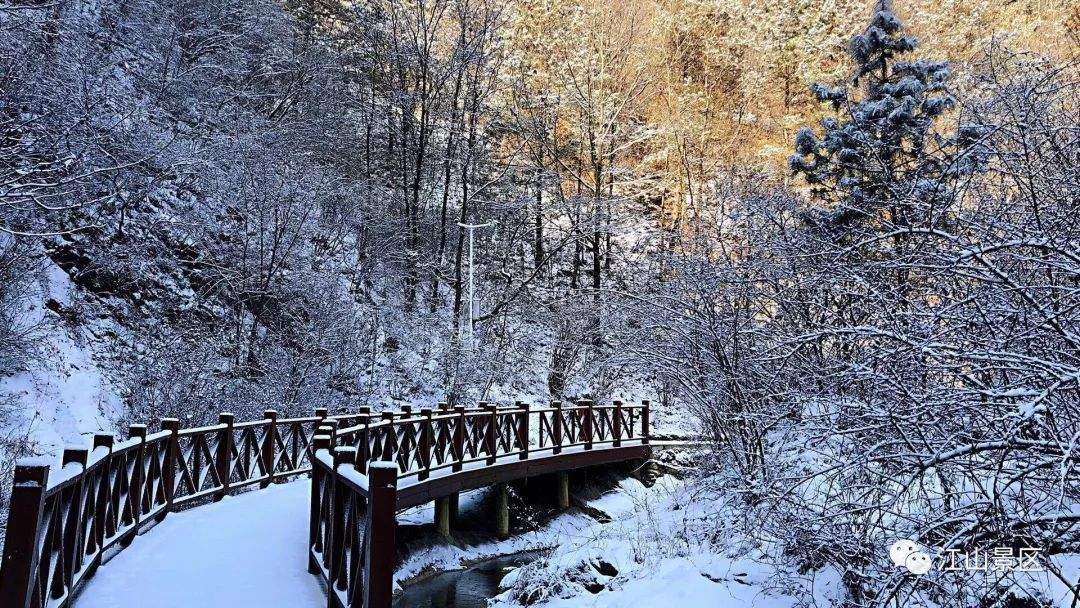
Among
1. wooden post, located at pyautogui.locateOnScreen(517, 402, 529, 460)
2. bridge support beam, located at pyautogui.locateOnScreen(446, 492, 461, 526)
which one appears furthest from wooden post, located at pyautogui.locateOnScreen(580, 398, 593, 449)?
bridge support beam, located at pyautogui.locateOnScreen(446, 492, 461, 526)

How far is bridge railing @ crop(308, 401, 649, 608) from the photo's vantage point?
4020mm

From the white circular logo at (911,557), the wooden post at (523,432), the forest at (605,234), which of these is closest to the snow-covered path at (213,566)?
the forest at (605,234)

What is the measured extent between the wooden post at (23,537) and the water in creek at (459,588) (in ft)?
21.2

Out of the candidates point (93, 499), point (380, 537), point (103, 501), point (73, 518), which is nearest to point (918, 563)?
point (380, 537)

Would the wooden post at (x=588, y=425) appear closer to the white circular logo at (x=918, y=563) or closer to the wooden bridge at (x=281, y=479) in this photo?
the wooden bridge at (x=281, y=479)

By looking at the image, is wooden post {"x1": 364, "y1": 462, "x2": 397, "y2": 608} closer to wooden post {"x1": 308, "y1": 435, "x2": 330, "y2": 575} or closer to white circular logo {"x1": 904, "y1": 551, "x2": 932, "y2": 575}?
wooden post {"x1": 308, "y1": 435, "x2": 330, "y2": 575}

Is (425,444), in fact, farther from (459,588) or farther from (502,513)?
(502,513)

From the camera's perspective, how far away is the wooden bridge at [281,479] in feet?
12.7

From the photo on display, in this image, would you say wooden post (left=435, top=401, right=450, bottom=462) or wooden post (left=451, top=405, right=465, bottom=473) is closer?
wooden post (left=435, top=401, right=450, bottom=462)

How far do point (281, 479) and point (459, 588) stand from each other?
3.40 metres

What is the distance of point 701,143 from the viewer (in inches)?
1142

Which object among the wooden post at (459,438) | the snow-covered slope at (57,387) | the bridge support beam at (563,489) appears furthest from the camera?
the bridge support beam at (563,489)

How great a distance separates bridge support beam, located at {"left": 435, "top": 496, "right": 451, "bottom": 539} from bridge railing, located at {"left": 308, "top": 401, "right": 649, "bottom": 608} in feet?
2.33

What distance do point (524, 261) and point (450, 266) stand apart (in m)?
3.96
